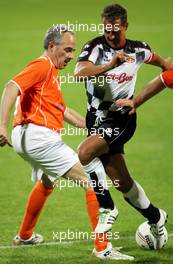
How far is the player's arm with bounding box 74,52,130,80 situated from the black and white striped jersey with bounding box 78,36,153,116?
24 cm

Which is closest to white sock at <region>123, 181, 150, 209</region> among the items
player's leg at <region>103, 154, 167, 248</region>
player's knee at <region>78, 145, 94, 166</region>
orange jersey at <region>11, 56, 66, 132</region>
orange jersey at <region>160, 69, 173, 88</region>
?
player's leg at <region>103, 154, 167, 248</region>

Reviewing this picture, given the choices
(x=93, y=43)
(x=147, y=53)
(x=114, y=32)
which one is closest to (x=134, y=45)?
(x=147, y=53)

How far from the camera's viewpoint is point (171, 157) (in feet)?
44.7

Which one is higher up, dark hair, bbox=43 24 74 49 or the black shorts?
dark hair, bbox=43 24 74 49

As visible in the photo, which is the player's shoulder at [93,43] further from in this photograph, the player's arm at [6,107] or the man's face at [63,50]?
the player's arm at [6,107]

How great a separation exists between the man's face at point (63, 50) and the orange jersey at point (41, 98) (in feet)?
0.38

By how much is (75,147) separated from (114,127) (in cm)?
468

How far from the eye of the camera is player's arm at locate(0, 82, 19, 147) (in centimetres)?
821

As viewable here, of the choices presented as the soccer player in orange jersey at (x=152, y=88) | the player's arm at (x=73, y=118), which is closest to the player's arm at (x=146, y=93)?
the soccer player in orange jersey at (x=152, y=88)

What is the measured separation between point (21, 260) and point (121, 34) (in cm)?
262

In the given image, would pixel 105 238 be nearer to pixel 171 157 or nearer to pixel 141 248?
pixel 141 248

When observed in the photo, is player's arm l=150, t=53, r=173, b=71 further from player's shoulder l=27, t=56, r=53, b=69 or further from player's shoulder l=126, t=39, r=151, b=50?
player's shoulder l=27, t=56, r=53, b=69

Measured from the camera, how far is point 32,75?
8.52 meters

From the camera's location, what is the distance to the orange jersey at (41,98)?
338 inches
